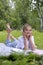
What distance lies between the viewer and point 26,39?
5.34m

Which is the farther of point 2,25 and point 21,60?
point 2,25

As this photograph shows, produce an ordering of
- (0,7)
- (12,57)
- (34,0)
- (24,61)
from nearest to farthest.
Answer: (24,61) < (12,57) < (34,0) < (0,7)

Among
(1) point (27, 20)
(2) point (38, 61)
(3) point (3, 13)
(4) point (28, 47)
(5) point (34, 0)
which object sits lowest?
(1) point (27, 20)

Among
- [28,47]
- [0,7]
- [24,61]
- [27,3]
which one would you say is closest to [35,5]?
[27,3]

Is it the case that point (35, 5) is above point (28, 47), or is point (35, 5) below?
below

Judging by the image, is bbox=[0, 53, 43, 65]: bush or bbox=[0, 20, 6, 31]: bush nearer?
bbox=[0, 53, 43, 65]: bush

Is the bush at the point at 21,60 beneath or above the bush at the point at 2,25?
above

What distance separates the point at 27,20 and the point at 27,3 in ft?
44.8

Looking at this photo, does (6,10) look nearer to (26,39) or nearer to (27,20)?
(27,20)

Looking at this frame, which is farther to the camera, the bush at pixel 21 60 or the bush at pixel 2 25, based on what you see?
the bush at pixel 2 25

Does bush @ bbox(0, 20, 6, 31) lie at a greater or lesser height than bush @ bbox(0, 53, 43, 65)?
lesser

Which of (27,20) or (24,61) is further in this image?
(27,20)

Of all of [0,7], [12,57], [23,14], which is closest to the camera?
[12,57]

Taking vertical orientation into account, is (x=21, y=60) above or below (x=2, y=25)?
above
